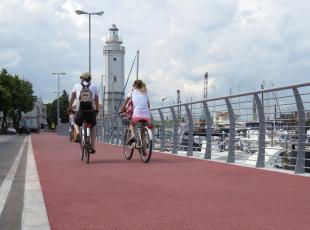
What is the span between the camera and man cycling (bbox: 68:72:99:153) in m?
11.9

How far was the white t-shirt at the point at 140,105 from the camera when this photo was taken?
12.3 meters

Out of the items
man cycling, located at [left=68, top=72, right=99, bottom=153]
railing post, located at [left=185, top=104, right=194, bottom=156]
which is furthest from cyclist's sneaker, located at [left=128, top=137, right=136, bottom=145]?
railing post, located at [left=185, top=104, right=194, bottom=156]

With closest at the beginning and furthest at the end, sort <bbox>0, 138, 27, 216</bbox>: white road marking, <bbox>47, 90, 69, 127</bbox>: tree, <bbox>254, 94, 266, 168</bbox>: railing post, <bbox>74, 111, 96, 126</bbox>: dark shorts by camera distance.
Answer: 1. <bbox>0, 138, 27, 216</bbox>: white road marking
2. <bbox>254, 94, 266, 168</bbox>: railing post
3. <bbox>74, 111, 96, 126</bbox>: dark shorts
4. <bbox>47, 90, 69, 127</bbox>: tree

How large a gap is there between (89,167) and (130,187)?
3344 mm

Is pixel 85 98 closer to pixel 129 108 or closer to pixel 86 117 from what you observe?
pixel 86 117

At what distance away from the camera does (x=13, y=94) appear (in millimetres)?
97688

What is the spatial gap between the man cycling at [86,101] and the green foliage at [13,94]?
82.4 m

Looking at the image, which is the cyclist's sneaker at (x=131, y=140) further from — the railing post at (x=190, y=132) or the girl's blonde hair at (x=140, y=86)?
the railing post at (x=190, y=132)

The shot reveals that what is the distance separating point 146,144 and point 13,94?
88673mm

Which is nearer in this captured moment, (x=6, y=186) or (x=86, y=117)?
(x=6, y=186)

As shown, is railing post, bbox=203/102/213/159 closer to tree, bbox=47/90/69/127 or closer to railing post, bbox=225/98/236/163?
railing post, bbox=225/98/236/163

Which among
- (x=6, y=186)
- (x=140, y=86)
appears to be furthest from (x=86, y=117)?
(x=6, y=186)

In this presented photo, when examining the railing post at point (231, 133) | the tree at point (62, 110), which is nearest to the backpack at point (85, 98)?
the railing post at point (231, 133)

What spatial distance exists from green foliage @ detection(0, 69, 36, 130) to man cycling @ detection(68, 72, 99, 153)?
82398 mm
